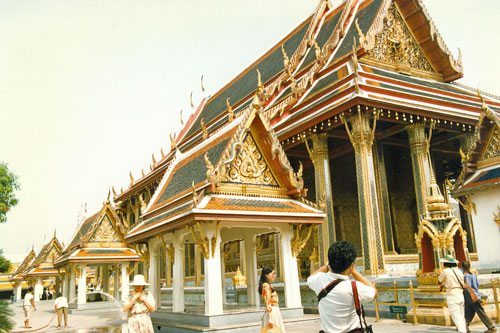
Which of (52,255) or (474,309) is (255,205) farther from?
(52,255)

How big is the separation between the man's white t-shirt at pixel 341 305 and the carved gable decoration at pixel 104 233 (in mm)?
16130

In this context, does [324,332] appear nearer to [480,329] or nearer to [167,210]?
[480,329]

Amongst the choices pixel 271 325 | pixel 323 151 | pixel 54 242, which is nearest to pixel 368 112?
pixel 323 151

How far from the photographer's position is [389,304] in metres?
8.39

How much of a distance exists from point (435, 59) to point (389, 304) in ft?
32.1

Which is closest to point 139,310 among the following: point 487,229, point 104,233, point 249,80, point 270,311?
point 270,311

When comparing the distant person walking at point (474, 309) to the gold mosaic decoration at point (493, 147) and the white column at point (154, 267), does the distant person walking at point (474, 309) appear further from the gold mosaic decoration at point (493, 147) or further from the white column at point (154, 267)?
the white column at point (154, 267)

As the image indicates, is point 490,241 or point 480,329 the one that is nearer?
point 480,329

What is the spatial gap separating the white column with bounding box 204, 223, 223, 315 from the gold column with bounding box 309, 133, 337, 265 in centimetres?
543

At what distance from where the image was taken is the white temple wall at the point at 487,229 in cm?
1066

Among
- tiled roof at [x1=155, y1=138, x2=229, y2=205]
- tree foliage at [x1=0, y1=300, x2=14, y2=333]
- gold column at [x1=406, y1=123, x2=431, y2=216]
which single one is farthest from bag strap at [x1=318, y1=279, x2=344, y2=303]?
gold column at [x1=406, y1=123, x2=431, y2=216]

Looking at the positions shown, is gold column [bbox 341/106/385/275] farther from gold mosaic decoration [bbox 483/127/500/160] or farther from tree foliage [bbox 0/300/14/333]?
tree foliage [bbox 0/300/14/333]

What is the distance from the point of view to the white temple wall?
1066 cm

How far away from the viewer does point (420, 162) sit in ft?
40.4
